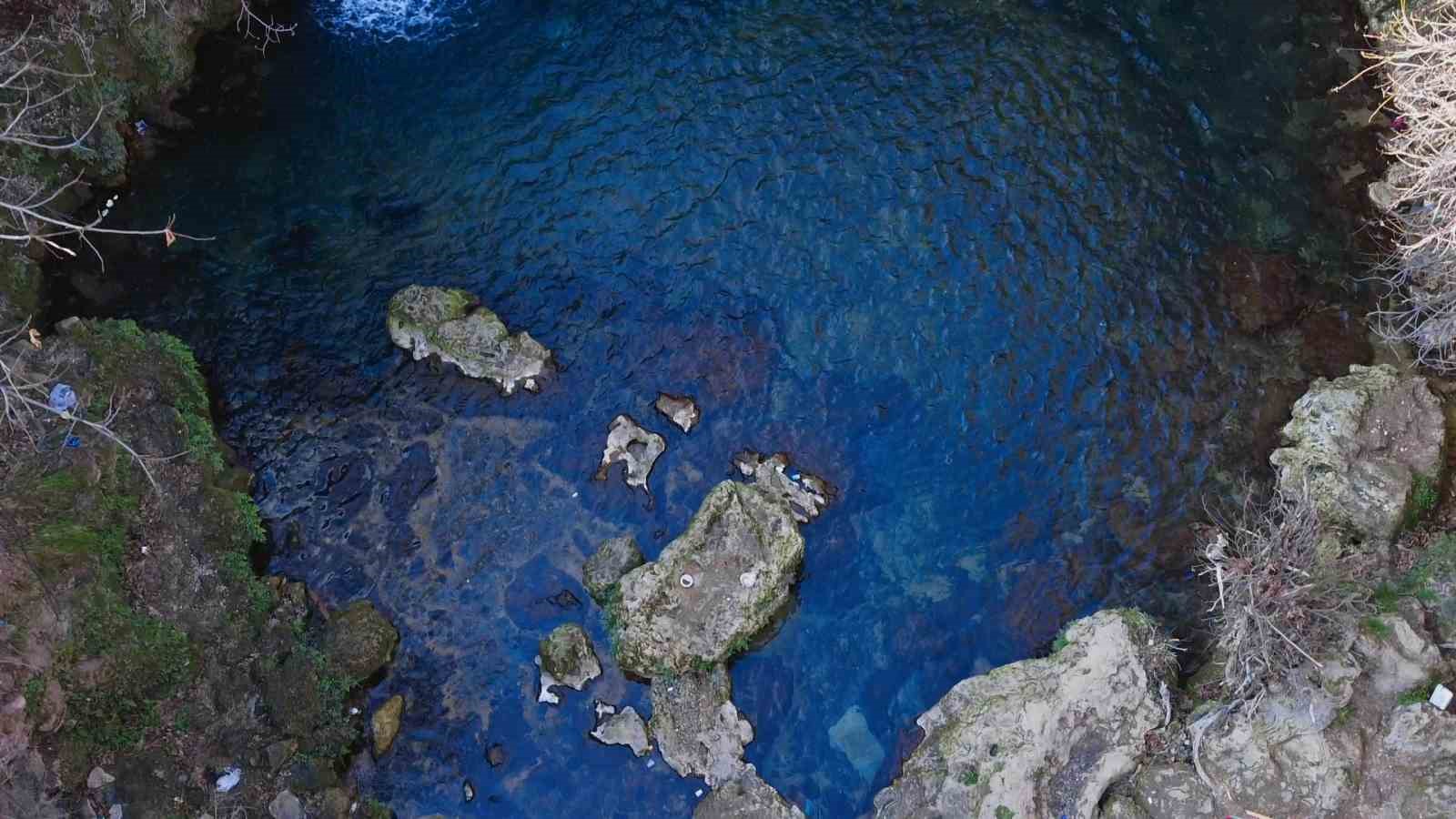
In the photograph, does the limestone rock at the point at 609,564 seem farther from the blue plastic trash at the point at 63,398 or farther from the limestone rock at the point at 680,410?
the blue plastic trash at the point at 63,398

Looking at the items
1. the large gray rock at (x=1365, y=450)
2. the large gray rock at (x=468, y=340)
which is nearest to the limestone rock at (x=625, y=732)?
the large gray rock at (x=468, y=340)

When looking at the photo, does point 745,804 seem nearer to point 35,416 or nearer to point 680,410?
point 680,410

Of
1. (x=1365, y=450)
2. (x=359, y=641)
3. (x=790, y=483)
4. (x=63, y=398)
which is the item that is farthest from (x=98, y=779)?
(x=1365, y=450)

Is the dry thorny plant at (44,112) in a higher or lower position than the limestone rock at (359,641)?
higher

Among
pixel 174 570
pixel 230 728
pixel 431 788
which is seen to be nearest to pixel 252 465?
pixel 174 570

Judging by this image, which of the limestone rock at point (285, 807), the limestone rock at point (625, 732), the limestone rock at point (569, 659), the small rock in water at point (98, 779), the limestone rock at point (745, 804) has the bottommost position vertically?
the limestone rock at point (285, 807)

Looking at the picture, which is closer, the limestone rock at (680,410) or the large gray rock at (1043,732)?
the large gray rock at (1043,732)

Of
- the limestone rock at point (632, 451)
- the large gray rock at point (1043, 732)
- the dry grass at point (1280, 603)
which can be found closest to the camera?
the dry grass at point (1280, 603)
